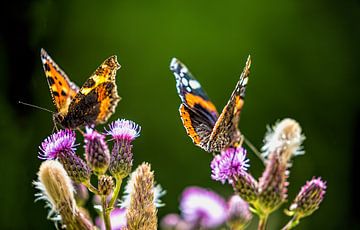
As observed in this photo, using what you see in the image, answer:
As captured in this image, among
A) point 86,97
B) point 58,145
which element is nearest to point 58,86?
point 86,97

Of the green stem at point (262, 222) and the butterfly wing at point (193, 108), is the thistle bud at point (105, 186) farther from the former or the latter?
the green stem at point (262, 222)

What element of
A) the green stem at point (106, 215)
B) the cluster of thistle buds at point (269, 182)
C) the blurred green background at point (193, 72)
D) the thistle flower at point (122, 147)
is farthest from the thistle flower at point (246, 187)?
the blurred green background at point (193, 72)

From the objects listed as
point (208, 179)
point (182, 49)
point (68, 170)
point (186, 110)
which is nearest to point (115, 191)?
point (68, 170)

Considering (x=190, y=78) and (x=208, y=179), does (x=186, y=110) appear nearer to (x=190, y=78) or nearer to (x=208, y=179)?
(x=190, y=78)

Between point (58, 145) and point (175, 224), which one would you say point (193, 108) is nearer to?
point (58, 145)

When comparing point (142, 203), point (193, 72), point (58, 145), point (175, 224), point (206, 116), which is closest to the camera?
point (142, 203)

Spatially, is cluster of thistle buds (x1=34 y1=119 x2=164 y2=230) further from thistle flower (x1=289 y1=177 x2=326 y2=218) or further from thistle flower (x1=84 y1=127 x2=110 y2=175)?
thistle flower (x1=289 y1=177 x2=326 y2=218)
